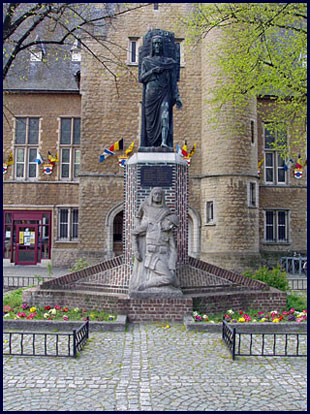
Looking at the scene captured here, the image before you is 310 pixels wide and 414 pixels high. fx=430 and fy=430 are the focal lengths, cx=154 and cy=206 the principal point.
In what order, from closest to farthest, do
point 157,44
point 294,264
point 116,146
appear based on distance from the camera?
point 157,44
point 116,146
point 294,264

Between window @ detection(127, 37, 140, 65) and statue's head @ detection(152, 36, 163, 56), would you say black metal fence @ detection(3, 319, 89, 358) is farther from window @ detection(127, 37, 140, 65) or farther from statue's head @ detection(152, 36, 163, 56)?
window @ detection(127, 37, 140, 65)

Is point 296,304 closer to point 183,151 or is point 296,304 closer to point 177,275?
point 177,275

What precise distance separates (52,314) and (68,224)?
15.2 meters

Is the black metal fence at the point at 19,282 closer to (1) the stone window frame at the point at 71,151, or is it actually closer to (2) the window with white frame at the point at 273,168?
(1) the stone window frame at the point at 71,151

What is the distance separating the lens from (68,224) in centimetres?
2355

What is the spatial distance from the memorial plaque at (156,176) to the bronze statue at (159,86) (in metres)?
0.64

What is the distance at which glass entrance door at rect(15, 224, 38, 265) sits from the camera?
78.4ft

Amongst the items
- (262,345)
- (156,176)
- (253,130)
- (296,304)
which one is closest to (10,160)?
(253,130)

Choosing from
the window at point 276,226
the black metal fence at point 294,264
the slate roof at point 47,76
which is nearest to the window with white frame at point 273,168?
the window at point 276,226

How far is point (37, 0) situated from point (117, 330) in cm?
693

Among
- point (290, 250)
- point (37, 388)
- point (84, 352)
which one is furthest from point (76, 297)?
point (290, 250)

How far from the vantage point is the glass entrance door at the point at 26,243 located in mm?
23906

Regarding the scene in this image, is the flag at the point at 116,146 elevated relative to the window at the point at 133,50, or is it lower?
lower

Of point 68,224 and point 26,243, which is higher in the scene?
point 68,224
